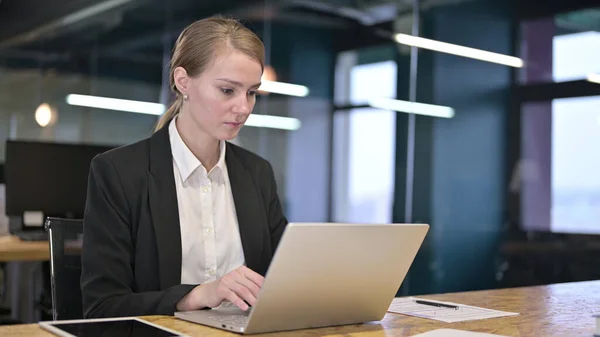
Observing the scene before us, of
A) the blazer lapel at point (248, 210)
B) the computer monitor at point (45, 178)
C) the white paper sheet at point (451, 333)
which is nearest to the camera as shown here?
the white paper sheet at point (451, 333)

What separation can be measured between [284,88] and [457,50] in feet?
4.16

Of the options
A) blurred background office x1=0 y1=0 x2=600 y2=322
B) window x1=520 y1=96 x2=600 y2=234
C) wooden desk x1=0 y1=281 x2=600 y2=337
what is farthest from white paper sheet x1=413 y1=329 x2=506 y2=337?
window x1=520 y1=96 x2=600 y2=234

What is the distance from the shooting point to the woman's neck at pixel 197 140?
199 centimetres

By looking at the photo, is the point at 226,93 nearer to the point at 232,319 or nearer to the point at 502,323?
the point at 232,319

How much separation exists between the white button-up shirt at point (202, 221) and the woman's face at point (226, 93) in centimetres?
9

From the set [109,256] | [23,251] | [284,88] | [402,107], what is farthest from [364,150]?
[109,256]

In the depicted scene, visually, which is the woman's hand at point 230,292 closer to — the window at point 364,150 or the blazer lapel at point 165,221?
the blazer lapel at point 165,221

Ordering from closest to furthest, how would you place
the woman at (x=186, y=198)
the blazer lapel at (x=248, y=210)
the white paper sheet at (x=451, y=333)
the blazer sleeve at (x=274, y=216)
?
→ the white paper sheet at (x=451, y=333) → the woman at (x=186, y=198) → the blazer lapel at (x=248, y=210) → the blazer sleeve at (x=274, y=216)

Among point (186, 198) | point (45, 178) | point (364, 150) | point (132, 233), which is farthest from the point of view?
point (364, 150)

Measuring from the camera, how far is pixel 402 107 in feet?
17.6

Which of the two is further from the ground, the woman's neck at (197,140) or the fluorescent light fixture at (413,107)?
the fluorescent light fixture at (413,107)

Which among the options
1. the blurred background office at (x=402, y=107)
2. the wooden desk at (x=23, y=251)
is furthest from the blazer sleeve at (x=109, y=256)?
the blurred background office at (x=402, y=107)

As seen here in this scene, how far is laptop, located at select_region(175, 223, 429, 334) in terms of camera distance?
4.27 ft

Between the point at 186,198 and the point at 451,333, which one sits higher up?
the point at 186,198
